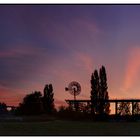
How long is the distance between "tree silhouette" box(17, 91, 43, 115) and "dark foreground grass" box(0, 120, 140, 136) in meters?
0.31

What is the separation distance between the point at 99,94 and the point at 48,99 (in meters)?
0.99

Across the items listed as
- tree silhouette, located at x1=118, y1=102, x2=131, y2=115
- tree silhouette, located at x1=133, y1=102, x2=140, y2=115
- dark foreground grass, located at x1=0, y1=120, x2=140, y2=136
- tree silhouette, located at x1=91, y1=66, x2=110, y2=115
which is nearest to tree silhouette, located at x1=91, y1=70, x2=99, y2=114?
tree silhouette, located at x1=91, y1=66, x2=110, y2=115

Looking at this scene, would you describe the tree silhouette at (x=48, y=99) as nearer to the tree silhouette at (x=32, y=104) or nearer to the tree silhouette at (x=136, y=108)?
the tree silhouette at (x=32, y=104)

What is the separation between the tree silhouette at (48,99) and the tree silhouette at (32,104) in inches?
4.7

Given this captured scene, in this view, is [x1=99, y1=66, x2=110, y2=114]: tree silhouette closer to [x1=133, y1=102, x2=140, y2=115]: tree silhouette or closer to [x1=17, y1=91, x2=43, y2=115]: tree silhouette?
[x1=133, y1=102, x2=140, y2=115]: tree silhouette

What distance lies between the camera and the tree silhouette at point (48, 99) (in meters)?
11.0

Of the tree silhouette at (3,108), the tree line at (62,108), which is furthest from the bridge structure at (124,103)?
the tree silhouette at (3,108)

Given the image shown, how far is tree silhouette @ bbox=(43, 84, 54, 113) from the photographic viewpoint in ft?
36.1

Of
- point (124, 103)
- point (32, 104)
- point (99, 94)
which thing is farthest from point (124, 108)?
point (32, 104)

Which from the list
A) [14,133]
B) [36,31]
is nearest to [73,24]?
[36,31]

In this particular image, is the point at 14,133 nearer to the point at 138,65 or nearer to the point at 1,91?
the point at 1,91

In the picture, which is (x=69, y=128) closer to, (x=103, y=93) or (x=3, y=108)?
(x=103, y=93)

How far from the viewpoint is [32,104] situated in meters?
11.4
